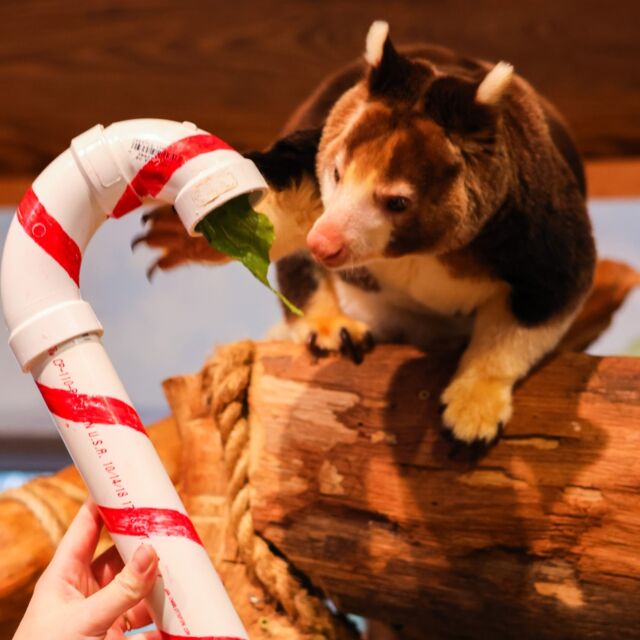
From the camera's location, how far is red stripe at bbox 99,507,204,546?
795mm

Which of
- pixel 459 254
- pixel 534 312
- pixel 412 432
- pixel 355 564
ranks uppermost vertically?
pixel 459 254

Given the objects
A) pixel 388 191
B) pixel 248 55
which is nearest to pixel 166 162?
pixel 388 191

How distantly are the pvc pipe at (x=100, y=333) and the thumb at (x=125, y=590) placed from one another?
2 centimetres

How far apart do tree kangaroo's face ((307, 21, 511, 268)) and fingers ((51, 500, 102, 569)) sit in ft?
1.33

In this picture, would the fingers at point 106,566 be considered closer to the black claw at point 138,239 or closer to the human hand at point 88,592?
the human hand at point 88,592

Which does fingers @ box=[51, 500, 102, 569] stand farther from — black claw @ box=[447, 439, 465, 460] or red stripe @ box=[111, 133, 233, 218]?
black claw @ box=[447, 439, 465, 460]

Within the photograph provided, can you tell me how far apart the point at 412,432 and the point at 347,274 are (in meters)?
0.34

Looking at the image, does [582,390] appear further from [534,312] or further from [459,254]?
[459,254]

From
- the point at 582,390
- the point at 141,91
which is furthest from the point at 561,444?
the point at 141,91

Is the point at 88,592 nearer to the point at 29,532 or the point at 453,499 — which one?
the point at 29,532

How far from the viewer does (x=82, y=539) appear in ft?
3.03

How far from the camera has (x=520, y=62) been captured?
2.20 metres

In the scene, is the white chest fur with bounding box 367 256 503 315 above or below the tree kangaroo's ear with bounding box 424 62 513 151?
below

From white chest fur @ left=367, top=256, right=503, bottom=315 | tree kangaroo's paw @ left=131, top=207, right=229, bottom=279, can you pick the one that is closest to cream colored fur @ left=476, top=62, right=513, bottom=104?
white chest fur @ left=367, top=256, right=503, bottom=315
